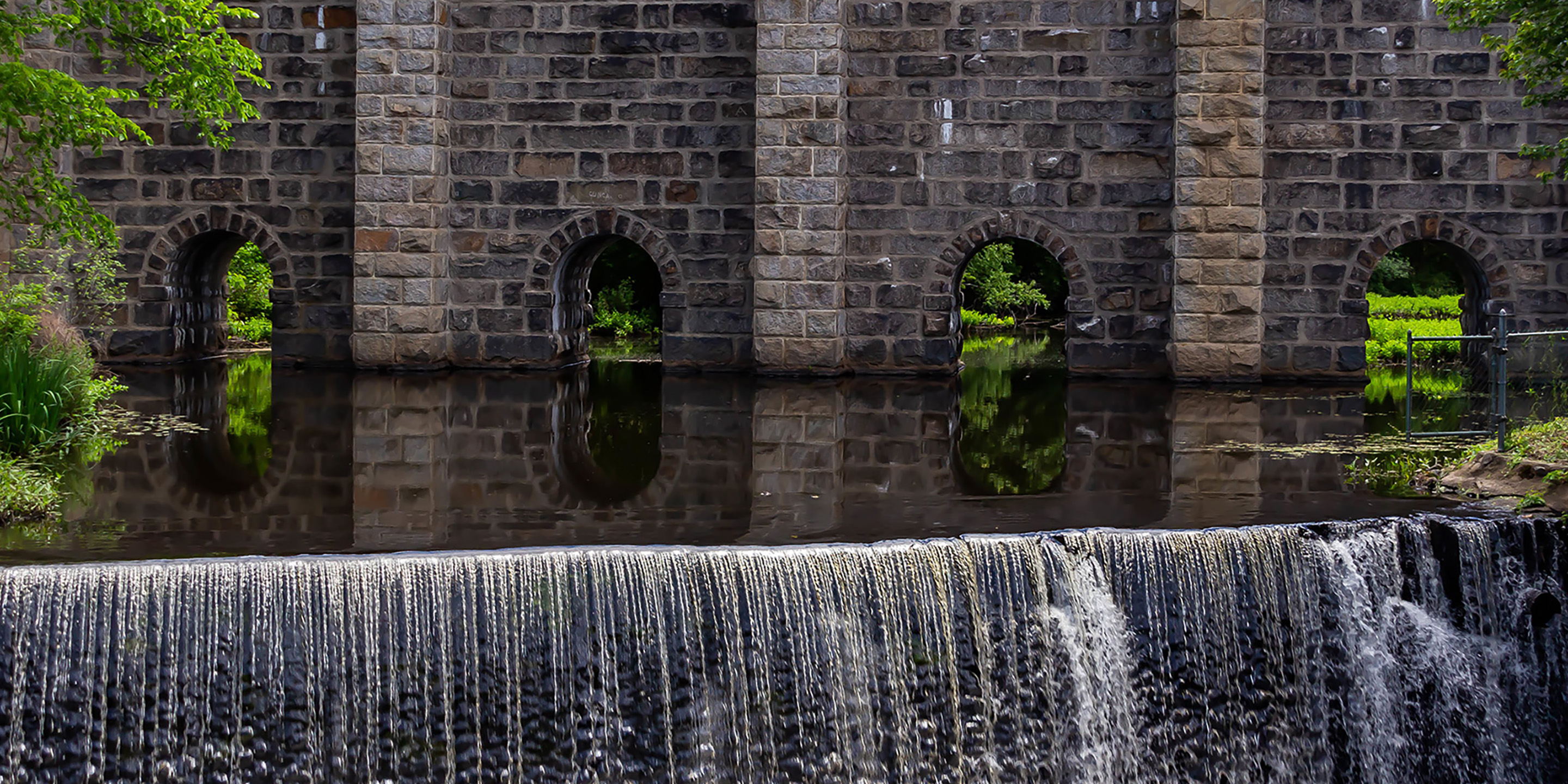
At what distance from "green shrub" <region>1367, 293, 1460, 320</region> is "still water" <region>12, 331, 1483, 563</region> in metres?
9.44

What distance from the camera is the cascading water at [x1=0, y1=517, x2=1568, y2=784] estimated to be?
6.46 metres

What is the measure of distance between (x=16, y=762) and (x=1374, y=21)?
1405 cm

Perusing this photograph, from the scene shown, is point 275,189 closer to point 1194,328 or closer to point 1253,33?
point 1194,328

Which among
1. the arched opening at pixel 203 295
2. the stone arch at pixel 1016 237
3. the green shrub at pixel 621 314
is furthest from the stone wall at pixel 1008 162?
the green shrub at pixel 621 314

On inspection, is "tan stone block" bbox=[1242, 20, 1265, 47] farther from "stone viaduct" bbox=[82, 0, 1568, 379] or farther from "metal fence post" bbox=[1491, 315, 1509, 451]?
"metal fence post" bbox=[1491, 315, 1509, 451]

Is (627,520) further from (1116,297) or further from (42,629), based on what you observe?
(1116,297)

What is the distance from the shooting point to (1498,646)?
7.74 meters

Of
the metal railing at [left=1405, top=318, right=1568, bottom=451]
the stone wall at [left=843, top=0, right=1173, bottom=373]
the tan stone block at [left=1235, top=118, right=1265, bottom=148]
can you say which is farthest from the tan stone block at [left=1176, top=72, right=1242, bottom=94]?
the metal railing at [left=1405, top=318, right=1568, bottom=451]

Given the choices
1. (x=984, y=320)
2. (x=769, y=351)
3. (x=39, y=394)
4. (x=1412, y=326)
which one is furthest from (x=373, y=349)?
(x=984, y=320)

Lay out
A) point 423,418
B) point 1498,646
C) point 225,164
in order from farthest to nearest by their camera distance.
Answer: point 225,164, point 423,418, point 1498,646

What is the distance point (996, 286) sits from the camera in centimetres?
2906

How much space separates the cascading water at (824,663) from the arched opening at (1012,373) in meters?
1.70

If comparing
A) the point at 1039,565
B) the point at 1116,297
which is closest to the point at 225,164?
the point at 1116,297

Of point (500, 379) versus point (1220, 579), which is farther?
point (500, 379)
